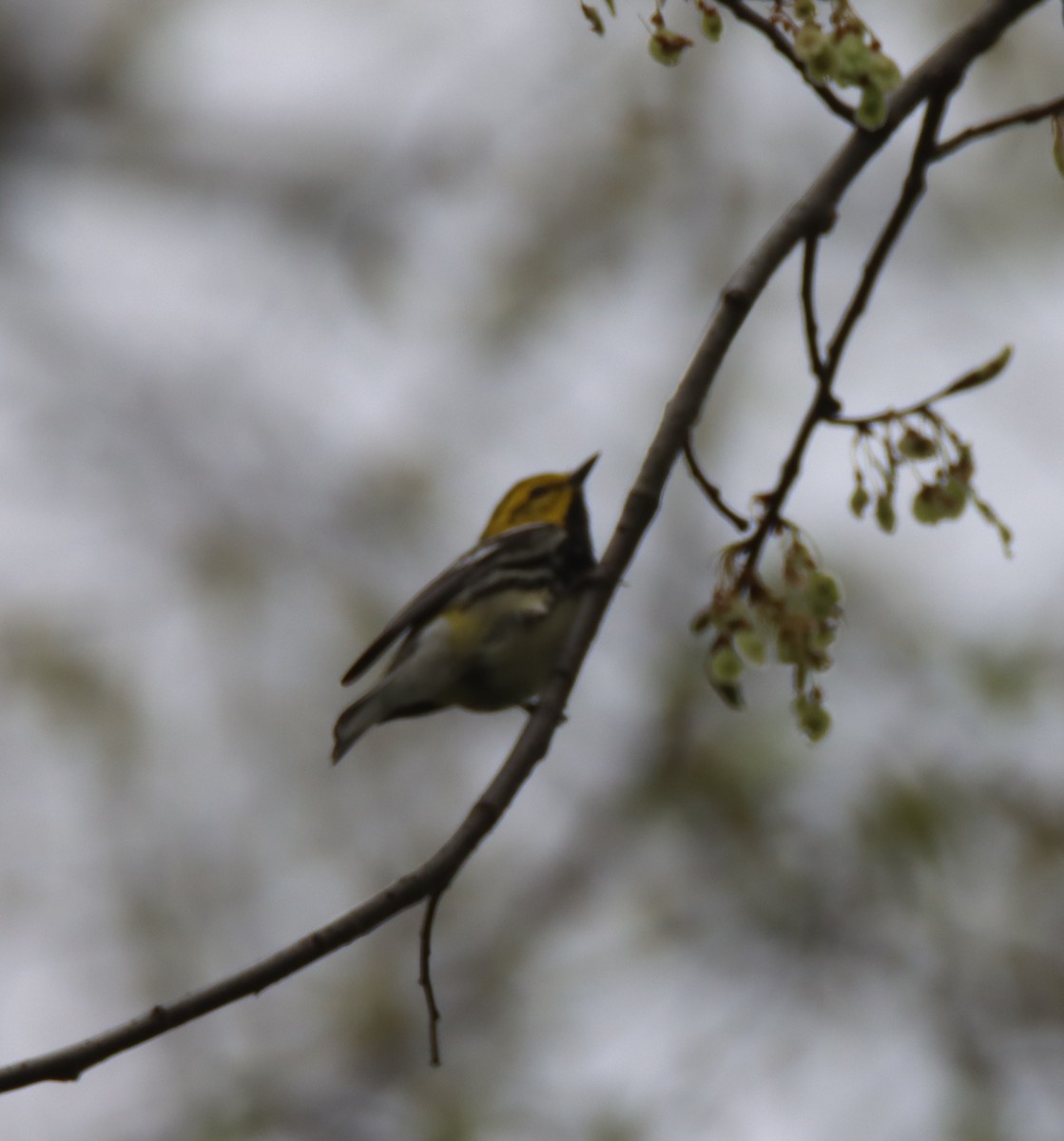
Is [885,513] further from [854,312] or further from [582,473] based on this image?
[582,473]

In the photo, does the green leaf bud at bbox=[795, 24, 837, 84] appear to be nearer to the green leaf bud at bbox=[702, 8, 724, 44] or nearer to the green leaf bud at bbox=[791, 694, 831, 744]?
the green leaf bud at bbox=[702, 8, 724, 44]

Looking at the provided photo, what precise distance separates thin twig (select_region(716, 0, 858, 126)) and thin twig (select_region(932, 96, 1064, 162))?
14 cm

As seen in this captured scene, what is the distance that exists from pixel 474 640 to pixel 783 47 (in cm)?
178

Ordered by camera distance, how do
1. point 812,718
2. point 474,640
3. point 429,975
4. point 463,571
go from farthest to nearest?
point 463,571 → point 474,640 → point 429,975 → point 812,718

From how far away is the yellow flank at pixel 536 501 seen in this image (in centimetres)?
452

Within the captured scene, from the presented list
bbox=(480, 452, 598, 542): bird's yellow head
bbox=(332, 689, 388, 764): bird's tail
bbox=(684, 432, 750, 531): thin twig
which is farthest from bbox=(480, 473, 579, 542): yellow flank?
bbox=(684, 432, 750, 531): thin twig

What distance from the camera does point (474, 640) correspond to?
12.1 ft

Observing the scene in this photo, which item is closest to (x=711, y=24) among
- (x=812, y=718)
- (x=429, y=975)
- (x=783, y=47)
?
(x=783, y=47)

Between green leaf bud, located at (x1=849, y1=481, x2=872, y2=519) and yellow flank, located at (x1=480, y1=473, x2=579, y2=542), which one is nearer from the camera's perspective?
green leaf bud, located at (x1=849, y1=481, x2=872, y2=519)

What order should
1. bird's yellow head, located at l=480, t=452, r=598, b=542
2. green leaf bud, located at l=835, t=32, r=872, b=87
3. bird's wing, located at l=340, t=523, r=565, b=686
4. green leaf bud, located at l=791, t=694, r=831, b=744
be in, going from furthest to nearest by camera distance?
1. bird's yellow head, located at l=480, t=452, r=598, b=542
2. bird's wing, located at l=340, t=523, r=565, b=686
3. green leaf bud, located at l=791, t=694, r=831, b=744
4. green leaf bud, located at l=835, t=32, r=872, b=87

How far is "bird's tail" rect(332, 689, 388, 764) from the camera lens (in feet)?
11.4

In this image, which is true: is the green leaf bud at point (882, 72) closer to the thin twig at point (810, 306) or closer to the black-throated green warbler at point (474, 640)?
the thin twig at point (810, 306)

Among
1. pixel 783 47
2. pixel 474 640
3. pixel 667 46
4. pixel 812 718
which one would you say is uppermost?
pixel 667 46

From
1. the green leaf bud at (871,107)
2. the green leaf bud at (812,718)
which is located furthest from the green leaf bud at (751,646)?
the green leaf bud at (871,107)
